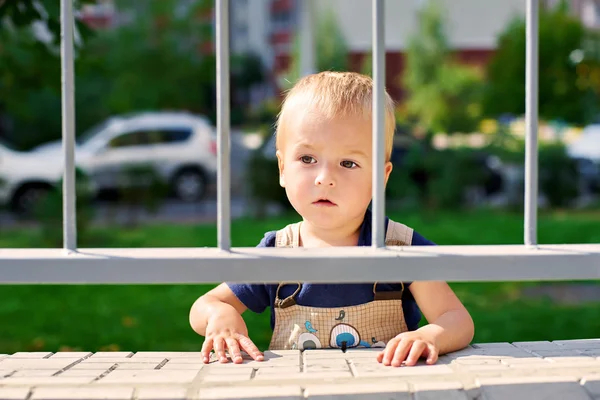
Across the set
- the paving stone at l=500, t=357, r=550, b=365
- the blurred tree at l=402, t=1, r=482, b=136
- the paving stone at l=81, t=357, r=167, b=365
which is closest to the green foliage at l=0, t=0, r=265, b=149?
the blurred tree at l=402, t=1, r=482, b=136

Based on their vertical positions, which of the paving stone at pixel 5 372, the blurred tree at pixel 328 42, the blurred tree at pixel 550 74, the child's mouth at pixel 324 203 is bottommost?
the paving stone at pixel 5 372

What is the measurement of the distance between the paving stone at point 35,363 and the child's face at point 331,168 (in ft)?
2.47

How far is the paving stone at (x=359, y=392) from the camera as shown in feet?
5.59

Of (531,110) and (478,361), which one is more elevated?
(531,110)

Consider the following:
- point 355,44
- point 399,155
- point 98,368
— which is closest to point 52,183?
point 399,155

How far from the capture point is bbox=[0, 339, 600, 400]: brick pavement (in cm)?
173

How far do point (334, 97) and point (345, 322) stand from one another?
0.63m

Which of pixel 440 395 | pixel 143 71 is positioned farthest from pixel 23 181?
pixel 440 395

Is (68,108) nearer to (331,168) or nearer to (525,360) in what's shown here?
(331,168)

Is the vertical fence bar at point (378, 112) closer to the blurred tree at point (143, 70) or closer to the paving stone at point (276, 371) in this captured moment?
the paving stone at point (276, 371)

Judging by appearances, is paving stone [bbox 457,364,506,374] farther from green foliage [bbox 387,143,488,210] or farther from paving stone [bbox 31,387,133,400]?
green foliage [bbox 387,143,488,210]

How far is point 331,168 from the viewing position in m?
2.26

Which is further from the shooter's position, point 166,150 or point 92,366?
point 166,150

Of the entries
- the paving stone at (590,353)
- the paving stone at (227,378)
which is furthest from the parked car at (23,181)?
the paving stone at (590,353)
